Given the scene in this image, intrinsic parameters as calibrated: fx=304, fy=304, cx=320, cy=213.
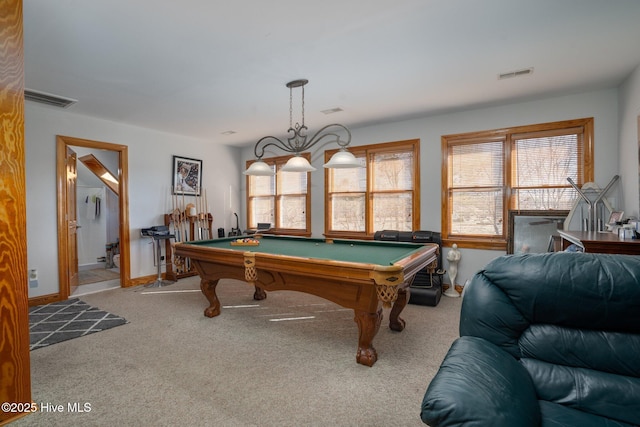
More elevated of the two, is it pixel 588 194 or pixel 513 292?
pixel 588 194

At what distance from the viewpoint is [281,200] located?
6.21m

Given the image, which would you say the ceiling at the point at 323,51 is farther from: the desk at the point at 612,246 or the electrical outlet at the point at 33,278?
the electrical outlet at the point at 33,278

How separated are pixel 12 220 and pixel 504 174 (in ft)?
16.4

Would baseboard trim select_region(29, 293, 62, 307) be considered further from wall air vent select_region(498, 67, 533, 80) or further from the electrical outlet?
wall air vent select_region(498, 67, 533, 80)

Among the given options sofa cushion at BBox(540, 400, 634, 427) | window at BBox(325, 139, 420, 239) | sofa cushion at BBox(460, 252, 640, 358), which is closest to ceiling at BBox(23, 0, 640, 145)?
window at BBox(325, 139, 420, 239)

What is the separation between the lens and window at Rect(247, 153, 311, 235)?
19.4 ft

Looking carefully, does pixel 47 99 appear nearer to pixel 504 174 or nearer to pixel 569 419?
pixel 569 419

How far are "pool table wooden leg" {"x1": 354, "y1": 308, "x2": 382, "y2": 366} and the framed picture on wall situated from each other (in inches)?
177

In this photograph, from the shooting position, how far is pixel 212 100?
3869 millimetres

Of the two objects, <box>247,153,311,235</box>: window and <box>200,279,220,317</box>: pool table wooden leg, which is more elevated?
<box>247,153,311,235</box>: window

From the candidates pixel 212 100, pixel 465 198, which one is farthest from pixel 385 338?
pixel 212 100

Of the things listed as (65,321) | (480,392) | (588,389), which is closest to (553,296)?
(588,389)

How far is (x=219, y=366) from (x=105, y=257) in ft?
18.8

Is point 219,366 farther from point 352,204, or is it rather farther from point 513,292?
point 352,204
